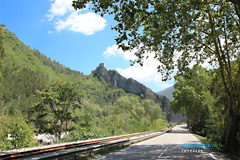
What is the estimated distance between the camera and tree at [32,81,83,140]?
26.0 meters

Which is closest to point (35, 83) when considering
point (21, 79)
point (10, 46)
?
point (21, 79)

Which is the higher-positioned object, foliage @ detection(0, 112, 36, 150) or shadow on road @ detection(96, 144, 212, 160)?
foliage @ detection(0, 112, 36, 150)

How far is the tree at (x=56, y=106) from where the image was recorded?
26.0 m

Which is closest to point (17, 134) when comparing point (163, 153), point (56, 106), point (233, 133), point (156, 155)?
point (156, 155)

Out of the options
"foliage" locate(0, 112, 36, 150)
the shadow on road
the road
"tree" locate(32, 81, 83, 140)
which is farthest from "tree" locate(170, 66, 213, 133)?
"foliage" locate(0, 112, 36, 150)

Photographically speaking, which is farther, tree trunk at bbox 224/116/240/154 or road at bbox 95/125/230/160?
tree trunk at bbox 224/116/240/154

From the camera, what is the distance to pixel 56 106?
27688 millimetres

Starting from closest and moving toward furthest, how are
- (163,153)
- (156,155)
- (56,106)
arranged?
1. (156,155)
2. (163,153)
3. (56,106)

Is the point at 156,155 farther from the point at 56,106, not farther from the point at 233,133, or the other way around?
the point at 56,106

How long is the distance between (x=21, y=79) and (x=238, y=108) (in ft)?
432

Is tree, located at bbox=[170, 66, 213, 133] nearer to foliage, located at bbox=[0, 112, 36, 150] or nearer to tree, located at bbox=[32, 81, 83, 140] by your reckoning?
tree, located at bbox=[32, 81, 83, 140]

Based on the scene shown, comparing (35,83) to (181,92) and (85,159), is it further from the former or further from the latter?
(85,159)

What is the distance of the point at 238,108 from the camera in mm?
12734

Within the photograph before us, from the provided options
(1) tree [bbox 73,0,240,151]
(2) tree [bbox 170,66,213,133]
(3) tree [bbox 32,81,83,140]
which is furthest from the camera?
(2) tree [bbox 170,66,213,133]
